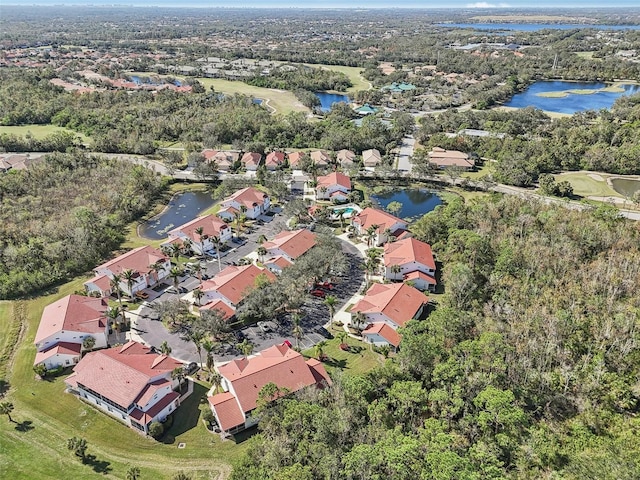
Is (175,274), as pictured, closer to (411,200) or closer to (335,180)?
(335,180)

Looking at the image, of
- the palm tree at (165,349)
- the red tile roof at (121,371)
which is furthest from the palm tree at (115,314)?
the palm tree at (165,349)

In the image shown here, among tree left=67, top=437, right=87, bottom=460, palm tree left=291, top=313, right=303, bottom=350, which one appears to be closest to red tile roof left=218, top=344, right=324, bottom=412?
palm tree left=291, top=313, right=303, bottom=350

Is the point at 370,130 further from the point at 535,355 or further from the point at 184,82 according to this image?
the point at 184,82

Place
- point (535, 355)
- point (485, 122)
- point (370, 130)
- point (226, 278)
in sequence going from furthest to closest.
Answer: point (485, 122), point (370, 130), point (226, 278), point (535, 355)

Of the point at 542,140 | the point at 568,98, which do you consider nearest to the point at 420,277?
the point at 542,140

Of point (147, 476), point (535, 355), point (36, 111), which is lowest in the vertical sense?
point (147, 476)

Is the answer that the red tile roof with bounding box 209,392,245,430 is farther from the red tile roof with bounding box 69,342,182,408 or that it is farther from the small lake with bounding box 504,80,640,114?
the small lake with bounding box 504,80,640,114

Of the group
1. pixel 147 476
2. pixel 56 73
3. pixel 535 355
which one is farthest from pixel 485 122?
pixel 56 73
